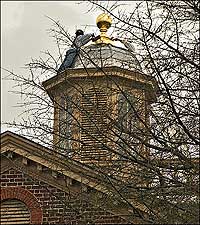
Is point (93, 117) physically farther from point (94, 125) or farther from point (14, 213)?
point (14, 213)

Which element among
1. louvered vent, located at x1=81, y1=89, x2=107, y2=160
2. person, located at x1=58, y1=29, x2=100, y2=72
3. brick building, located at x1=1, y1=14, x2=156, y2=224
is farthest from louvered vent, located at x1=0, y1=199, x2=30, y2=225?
louvered vent, located at x1=81, y1=89, x2=107, y2=160

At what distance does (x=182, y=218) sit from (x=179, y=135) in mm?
879

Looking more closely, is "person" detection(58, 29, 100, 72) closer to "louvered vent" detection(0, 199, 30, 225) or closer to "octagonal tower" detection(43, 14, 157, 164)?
"octagonal tower" detection(43, 14, 157, 164)

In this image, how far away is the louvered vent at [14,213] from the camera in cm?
1473

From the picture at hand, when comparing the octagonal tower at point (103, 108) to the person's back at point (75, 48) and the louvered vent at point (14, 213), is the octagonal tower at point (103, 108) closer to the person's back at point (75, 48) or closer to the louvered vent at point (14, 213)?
the person's back at point (75, 48)

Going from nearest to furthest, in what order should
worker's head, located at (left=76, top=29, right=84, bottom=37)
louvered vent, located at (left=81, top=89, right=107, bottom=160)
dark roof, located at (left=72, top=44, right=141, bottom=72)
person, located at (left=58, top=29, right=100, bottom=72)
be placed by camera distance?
louvered vent, located at (left=81, top=89, right=107, bottom=160), dark roof, located at (left=72, top=44, right=141, bottom=72), person, located at (left=58, top=29, right=100, bottom=72), worker's head, located at (left=76, top=29, right=84, bottom=37)

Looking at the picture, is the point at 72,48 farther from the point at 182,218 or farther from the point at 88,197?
the point at 182,218

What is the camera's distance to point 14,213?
584 inches

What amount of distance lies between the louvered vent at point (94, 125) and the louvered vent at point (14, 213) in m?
7.33

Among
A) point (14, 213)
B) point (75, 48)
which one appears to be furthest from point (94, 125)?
point (14, 213)

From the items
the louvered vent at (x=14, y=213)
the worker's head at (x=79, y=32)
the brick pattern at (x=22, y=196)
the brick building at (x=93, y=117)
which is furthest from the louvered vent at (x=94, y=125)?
the louvered vent at (x=14, y=213)

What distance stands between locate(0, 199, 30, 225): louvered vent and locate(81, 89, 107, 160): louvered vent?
7333 millimetres

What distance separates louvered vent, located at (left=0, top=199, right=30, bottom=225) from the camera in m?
14.7

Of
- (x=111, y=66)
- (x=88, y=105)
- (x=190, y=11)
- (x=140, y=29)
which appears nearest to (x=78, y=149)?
(x=88, y=105)
